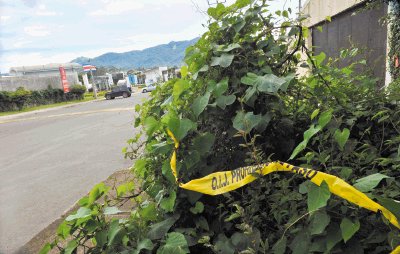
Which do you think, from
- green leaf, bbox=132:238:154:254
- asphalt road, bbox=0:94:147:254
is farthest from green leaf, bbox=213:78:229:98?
asphalt road, bbox=0:94:147:254

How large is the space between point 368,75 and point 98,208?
186 cm

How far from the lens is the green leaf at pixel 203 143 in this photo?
141cm

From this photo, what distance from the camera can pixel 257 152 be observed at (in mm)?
1376

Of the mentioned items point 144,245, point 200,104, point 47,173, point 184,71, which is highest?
point 184,71

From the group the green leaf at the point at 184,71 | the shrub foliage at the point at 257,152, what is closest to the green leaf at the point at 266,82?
the shrub foliage at the point at 257,152

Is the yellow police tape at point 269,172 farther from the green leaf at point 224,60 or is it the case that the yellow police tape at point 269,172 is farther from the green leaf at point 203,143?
the green leaf at point 224,60

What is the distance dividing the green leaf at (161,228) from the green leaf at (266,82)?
68 centimetres

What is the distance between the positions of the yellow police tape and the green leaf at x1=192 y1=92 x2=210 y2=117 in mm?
172

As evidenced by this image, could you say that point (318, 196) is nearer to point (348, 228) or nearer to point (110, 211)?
point (348, 228)

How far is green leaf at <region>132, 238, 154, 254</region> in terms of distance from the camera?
1.25 meters

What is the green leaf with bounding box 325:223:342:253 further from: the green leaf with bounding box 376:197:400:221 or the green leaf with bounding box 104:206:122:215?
the green leaf with bounding box 104:206:122:215

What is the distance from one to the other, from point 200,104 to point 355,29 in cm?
648

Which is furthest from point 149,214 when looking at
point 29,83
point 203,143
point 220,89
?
point 29,83

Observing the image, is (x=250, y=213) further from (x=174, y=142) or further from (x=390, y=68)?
(x=390, y=68)
